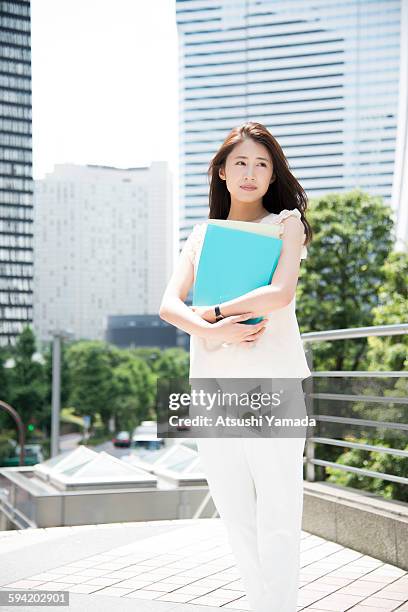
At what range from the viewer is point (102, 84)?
72.5m

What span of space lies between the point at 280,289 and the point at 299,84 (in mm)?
76825

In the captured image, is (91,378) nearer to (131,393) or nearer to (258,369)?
(131,393)

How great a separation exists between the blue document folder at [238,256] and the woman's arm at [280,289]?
3 cm

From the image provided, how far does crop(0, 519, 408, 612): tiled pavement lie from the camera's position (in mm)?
2793

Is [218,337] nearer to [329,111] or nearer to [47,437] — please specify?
[47,437]

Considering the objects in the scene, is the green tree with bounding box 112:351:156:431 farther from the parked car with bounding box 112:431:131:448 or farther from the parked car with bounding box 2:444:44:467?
the parked car with bounding box 2:444:44:467

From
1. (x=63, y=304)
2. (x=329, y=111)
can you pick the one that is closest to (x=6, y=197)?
(x=63, y=304)

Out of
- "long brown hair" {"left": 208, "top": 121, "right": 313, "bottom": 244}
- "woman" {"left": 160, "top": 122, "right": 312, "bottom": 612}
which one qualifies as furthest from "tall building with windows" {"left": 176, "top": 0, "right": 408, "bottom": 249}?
"woman" {"left": 160, "top": 122, "right": 312, "bottom": 612}

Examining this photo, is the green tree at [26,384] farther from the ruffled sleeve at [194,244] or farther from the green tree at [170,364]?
the ruffled sleeve at [194,244]

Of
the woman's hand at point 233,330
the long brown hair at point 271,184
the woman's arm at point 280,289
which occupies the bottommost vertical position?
the woman's hand at point 233,330

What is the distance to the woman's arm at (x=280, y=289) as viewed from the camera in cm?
181

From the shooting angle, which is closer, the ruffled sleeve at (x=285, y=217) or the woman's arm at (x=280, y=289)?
the woman's arm at (x=280, y=289)

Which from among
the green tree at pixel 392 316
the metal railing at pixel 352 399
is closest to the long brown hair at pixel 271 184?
the metal railing at pixel 352 399

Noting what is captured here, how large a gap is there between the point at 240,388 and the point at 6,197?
6967 centimetres
